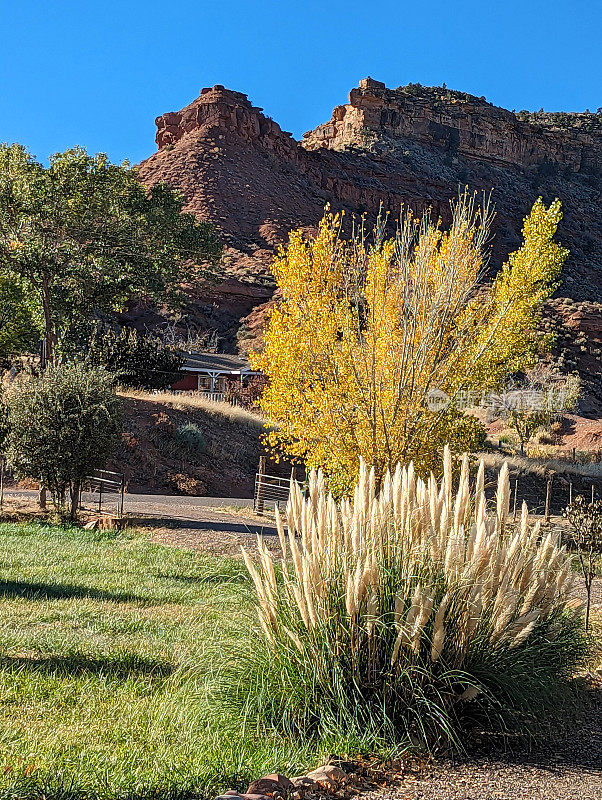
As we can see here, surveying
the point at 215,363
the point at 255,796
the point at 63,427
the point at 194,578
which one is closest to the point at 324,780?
the point at 255,796

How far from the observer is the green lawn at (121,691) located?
11.6ft

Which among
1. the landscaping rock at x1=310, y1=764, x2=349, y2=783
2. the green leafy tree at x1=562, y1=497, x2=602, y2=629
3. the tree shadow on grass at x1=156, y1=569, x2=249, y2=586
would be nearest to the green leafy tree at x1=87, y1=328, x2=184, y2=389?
the tree shadow on grass at x1=156, y1=569, x2=249, y2=586

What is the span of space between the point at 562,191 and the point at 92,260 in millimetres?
72384

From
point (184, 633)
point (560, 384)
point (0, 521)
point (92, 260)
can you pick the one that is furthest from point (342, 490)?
point (560, 384)

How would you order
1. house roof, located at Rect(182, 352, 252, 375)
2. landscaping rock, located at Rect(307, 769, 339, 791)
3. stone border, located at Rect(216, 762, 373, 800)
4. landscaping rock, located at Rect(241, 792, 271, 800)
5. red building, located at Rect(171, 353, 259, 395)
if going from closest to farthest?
landscaping rock, located at Rect(241, 792, 271, 800)
stone border, located at Rect(216, 762, 373, 800)
landscaping rock, located at Rect(307, 769, 339, 791)
red building, located at Rect(171, 353, 259, 395)
house roof, located at Rect(182, 352, 252, 375)

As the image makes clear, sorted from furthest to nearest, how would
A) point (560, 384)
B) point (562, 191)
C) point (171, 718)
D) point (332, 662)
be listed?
point (562, 191) → point (560, 384) → point (171, 718) → point (332, 662)

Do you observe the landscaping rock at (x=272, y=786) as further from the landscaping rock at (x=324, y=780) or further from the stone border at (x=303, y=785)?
the landscaping rock at (x=324, y=780)

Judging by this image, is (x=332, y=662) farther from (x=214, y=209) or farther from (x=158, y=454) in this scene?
(x=214, y=209)

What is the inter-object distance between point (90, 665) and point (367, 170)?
80.9 metres

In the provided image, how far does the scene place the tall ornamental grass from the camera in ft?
13.1

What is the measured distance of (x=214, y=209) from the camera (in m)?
64.8

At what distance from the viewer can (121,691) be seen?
5059mm

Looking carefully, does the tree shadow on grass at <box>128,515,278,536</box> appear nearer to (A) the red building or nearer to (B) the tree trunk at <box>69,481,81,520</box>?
(B) the tree trunk at <box>69,481,81,520</box>

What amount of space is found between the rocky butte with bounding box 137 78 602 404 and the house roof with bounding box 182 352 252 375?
383cm
